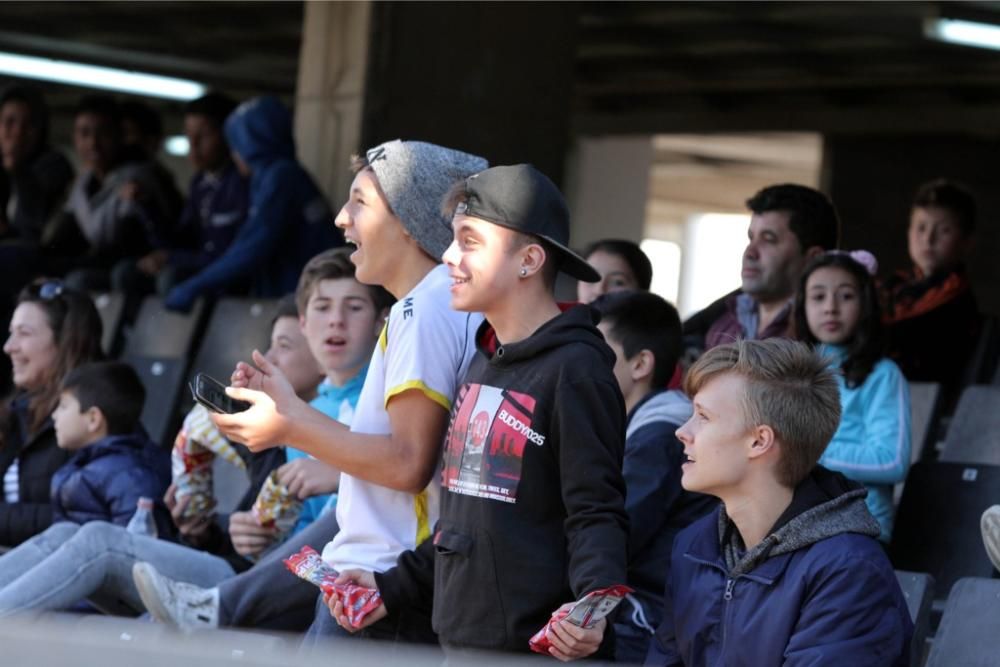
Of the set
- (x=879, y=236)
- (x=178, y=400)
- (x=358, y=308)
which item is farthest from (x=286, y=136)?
(x=879, y=236)

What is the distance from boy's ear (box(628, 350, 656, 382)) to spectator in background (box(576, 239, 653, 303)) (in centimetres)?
114

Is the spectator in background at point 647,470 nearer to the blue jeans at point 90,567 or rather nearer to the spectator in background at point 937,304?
the blue jeans at point 90,567

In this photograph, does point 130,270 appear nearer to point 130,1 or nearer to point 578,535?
point 130,1

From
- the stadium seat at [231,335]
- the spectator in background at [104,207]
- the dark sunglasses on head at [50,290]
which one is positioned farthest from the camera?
the spectator in background at [104,207]

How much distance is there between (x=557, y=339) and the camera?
3.08m

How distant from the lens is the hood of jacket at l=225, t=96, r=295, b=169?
736 centimetres

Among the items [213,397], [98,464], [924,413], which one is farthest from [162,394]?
[213,397]

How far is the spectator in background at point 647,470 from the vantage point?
3.54m

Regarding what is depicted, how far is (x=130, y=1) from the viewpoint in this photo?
465 inches

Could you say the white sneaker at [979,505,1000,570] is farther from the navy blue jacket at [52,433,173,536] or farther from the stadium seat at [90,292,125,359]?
the stadium seat at [90,292,125,359]

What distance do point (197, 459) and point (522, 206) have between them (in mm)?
1836

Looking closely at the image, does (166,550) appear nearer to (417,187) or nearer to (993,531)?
(417,187)

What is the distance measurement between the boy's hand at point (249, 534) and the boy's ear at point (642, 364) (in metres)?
1.08

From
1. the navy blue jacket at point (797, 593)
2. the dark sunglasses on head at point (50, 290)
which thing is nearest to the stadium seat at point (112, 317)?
the dark sunglasses on head at point (50, 290)
